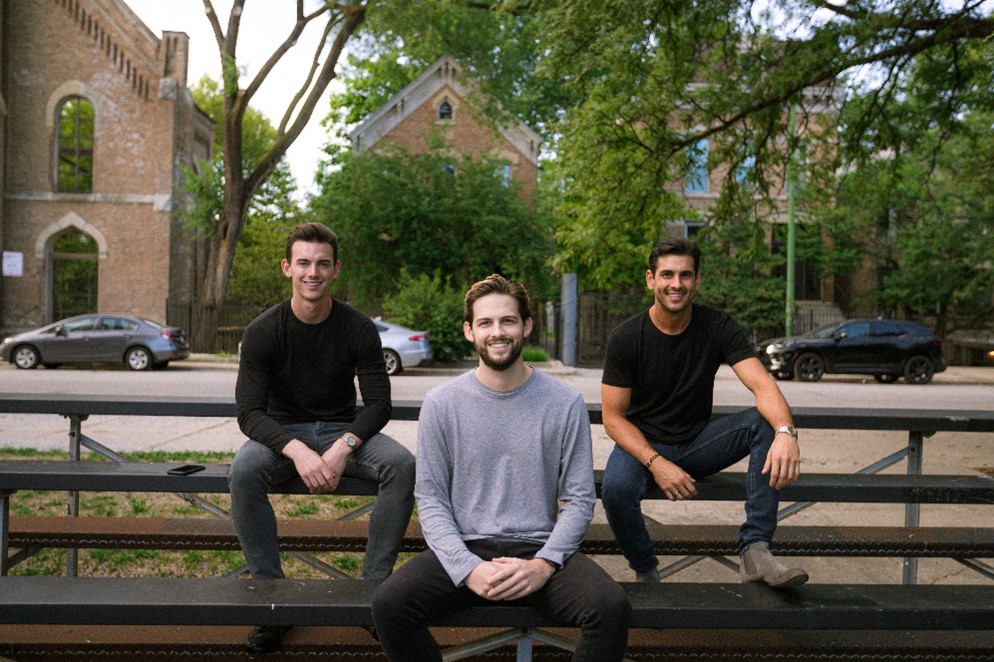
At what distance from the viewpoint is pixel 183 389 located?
16.0m

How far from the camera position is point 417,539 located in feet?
12.9

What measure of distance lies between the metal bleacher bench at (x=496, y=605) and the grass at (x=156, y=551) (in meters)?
0.67

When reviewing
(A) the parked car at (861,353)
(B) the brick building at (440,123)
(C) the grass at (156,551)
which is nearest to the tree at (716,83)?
(C) the grass at (156,551)

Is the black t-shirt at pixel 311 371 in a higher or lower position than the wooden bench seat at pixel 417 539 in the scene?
higher

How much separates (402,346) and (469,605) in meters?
18.3

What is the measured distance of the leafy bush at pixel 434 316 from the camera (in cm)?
2289

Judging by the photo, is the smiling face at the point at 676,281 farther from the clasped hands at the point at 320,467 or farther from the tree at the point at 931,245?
the tree at the point at 931,245

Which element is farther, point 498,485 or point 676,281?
point 676,281

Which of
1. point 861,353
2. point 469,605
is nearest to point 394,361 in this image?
point 861,353

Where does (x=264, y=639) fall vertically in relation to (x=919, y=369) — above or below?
below

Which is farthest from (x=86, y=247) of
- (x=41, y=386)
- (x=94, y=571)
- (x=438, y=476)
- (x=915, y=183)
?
(x=438, y=476)

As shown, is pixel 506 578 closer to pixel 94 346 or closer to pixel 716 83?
pixel 716 83

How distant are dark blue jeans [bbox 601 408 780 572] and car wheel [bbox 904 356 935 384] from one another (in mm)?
20531

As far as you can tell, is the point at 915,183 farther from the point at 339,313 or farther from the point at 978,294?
the point at 339,313
